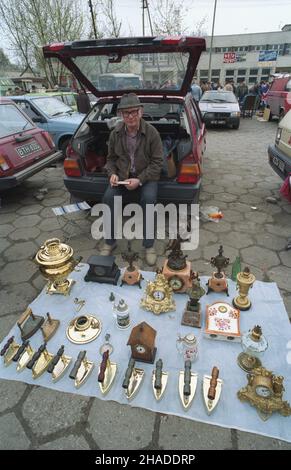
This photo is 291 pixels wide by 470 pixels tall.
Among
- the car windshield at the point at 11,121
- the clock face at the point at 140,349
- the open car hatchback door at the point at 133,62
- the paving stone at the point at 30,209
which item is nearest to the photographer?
the clock face at the point at 140,349

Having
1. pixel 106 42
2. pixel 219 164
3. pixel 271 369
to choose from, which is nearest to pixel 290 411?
pixel 271 369

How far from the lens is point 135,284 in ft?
8.04

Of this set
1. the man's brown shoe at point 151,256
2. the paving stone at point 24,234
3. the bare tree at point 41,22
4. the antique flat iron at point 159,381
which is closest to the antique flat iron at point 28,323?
the antique flat iron at point 159,381

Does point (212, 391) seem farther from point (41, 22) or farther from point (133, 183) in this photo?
point (41, 22)

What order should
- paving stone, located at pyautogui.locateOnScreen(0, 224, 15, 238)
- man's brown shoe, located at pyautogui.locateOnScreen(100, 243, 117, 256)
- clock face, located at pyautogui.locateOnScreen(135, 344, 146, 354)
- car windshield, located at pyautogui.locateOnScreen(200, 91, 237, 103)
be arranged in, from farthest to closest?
car windshield, located at pyautogui.locateOnScreen(200, 91, 237, 103)
paving stone, located at pyautogui.locateOnScreen(0, 224, 15, 238)
man's brown shoe, located at pyautogui.locateOnScreen(100, 243, 117, 256)
clock face, located at pyautogui.locateOnScreen(135, 344, 146, 354)

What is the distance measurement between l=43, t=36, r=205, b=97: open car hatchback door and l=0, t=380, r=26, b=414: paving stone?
9.99 feet

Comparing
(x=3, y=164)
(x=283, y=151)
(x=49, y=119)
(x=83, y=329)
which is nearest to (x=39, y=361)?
(x=83, y=329)

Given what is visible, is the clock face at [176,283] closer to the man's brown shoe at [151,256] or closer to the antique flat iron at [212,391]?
the man's brown shoe at [151,256]

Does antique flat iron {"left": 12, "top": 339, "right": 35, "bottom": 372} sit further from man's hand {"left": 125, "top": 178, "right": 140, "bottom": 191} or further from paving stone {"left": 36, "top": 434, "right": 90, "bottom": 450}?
man's hand {"left": 125, "top": 178, "right": 140, "bottom": 191}

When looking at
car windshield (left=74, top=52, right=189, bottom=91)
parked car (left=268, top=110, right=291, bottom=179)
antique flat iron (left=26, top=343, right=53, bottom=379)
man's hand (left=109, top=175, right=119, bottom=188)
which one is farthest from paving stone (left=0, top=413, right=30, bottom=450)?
parked car (left=268, top=110, right=291, bottom=179)

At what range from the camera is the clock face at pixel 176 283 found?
2.24 metres

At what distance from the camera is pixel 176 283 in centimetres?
225

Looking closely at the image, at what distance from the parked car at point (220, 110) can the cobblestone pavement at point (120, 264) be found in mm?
2967

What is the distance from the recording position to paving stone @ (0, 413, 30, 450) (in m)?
1.42
